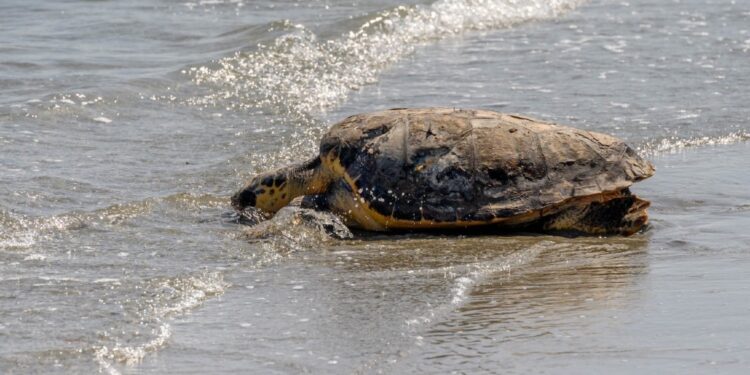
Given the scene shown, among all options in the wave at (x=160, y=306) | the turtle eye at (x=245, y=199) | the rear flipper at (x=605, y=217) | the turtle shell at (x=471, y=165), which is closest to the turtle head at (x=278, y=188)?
the turtle eye at (x=245, y=199)

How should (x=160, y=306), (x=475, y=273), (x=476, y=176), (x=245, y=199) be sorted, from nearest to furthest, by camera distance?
(x=160, y=306)
(x=475, y=273)
(x=476, y=176)
(x=245, y=199)

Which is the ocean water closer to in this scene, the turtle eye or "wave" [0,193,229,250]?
"wave" [0,193,229,250]

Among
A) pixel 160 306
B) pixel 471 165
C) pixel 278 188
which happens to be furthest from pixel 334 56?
pixel 160 306

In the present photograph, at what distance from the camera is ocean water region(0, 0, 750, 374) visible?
15.3 feet

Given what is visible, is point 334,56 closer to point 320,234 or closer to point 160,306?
point 320,234

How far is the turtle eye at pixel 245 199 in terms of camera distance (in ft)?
24.0

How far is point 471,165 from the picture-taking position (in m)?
6.88

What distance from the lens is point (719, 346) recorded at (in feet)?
15.3

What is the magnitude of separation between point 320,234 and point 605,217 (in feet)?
5.55

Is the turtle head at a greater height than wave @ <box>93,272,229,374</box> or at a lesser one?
greater

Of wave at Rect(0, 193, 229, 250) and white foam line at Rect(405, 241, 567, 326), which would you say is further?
wave at Rect(0, 193, 229, 250)

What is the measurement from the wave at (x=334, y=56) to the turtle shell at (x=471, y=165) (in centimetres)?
324

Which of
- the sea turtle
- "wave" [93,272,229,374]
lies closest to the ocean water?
"wave" [93,272,229,374]

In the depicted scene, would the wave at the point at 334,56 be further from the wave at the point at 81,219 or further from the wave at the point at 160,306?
the wave at the point at 160,306
